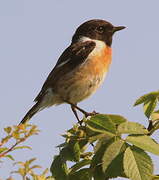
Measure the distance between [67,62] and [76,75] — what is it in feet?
1.09

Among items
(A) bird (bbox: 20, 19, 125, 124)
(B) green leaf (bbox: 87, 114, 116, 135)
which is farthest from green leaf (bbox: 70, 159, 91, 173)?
(A) bird (bbox: 20, 19, 125, 124)

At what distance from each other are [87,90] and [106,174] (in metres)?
4.36

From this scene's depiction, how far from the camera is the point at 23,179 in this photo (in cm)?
208

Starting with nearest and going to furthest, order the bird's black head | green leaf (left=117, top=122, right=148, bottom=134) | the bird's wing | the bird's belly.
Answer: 1. green leaf (left=117, top=122, right=148, bottom=134)
2. the bird's belly
3. the bird's wing
4. the bird's black head

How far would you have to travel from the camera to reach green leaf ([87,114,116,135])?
2268 mm

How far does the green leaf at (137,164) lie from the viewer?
81.9 inches

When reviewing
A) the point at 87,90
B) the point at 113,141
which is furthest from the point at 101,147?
the point at 87,90

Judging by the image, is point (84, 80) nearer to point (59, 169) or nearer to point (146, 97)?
point (146, 97)

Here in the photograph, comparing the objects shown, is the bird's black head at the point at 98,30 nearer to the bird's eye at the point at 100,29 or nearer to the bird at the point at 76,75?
the bird's eye at the point at 100,29

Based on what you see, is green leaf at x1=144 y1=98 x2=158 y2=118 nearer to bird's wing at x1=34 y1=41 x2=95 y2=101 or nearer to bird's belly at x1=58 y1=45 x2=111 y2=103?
bird's belly at x1=58 y1=45 x2=111 y2=103

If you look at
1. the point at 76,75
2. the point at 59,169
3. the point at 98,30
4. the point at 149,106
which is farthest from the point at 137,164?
the point at 98,30

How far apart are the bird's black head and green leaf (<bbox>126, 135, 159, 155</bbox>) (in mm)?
5181

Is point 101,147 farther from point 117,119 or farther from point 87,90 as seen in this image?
point 87,90

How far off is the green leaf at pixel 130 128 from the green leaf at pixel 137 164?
0.27 feet
